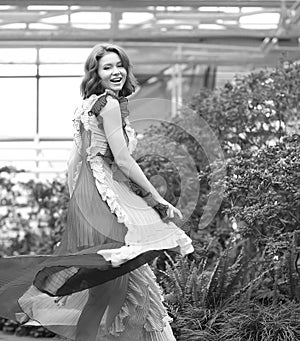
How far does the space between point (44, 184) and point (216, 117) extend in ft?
12.7

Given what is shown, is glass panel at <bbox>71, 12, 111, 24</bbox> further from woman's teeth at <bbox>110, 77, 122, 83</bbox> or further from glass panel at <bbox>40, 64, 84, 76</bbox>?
woman's teeth at <bbox>110, 77, 122, 83</bbox>

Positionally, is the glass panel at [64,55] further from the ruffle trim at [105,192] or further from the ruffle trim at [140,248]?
the ruffle trim at [140,248]

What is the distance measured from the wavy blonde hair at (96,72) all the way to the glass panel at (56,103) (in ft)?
52.4

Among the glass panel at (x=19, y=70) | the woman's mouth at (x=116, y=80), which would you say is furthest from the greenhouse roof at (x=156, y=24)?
the woman's mouth at (x=116, y=80)

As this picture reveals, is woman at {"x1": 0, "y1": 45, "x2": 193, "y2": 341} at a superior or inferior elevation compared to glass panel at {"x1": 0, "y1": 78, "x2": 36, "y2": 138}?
superior

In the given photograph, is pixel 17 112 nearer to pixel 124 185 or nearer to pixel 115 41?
pixel 115 41

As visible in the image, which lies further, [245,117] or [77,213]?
[245,117]

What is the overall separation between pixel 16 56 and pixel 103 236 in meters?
14.1

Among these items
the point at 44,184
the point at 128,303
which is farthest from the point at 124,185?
the point at 44,184

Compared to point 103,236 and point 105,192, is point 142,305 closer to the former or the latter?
point 103,236

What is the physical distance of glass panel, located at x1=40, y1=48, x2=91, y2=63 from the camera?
19.2 meters

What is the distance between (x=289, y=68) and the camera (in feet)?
28.9

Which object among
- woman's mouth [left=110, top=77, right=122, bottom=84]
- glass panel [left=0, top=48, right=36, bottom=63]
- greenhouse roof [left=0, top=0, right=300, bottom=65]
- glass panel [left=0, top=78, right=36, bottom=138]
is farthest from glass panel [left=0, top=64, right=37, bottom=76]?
woman's mouth [left=110, top=77, right=122, bottom=84]

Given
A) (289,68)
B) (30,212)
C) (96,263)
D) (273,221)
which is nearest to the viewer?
(96,263)
